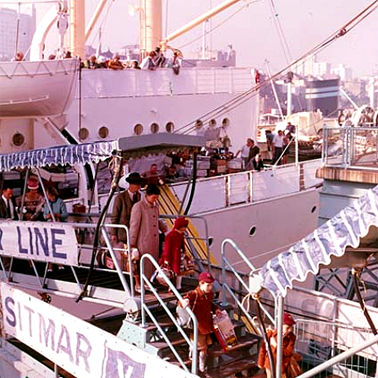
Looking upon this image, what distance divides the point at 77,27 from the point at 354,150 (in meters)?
10.8

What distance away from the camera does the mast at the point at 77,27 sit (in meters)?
21.8

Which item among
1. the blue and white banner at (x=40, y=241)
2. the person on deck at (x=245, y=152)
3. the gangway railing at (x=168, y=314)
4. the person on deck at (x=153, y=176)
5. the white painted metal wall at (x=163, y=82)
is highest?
the white painted metal wall at (x=163, y=82)

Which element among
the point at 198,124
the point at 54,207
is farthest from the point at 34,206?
the point at 198,124

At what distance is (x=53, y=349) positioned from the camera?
966 cm

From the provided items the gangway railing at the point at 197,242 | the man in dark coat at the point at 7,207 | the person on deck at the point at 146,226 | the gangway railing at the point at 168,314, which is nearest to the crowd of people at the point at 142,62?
the gangway railing at the point at 197,242

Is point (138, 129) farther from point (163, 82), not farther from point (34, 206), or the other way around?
point (34, 206)

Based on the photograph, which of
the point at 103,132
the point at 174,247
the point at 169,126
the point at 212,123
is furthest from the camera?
the point at 212,123

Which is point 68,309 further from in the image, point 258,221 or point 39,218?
point 258,221

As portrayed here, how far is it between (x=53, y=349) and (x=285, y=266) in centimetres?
431

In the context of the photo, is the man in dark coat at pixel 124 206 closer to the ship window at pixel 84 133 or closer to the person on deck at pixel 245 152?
the ship window at pixel 84 133

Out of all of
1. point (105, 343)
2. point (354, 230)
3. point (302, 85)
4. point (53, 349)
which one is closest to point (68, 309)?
point (53, 349)

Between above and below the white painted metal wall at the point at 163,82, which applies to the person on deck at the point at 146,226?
below

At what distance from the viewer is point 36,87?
A: 1480 cm

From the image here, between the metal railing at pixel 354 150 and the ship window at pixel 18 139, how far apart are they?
22.2ft
